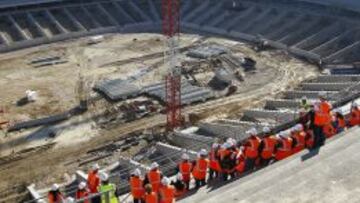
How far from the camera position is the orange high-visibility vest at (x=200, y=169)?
54.4ft

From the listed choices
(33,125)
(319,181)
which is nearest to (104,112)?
(33,125)

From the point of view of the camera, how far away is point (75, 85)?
118 feet

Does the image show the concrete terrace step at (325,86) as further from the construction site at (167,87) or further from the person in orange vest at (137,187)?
the person in orange vest at (137,187)

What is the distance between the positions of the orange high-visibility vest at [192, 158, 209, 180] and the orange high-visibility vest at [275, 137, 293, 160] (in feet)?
8.25

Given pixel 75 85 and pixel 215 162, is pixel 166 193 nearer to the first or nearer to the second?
pixel 215 162

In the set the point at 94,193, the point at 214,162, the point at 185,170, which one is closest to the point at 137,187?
the point at 94,193

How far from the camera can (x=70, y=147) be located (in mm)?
28047

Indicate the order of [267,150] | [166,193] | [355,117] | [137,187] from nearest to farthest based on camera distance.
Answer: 1. [166,193]
2. [137,187]
3. [267,150]
4. [355,117]

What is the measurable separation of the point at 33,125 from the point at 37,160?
4.26m

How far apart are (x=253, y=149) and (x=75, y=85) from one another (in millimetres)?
21150

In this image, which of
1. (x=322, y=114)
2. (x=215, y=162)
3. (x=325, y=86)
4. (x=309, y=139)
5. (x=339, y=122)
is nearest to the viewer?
(x=215, y=162)

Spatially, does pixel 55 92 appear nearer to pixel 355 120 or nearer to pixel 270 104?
pixel 270 104

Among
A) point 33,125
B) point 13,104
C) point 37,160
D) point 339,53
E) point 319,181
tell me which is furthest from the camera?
point 339,53

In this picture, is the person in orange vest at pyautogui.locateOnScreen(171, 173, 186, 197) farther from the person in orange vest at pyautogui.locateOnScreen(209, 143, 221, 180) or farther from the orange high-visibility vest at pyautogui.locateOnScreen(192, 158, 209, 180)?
the person in orange vest at pyautogui.locateOnScreen(209, 143, 221, 180)
